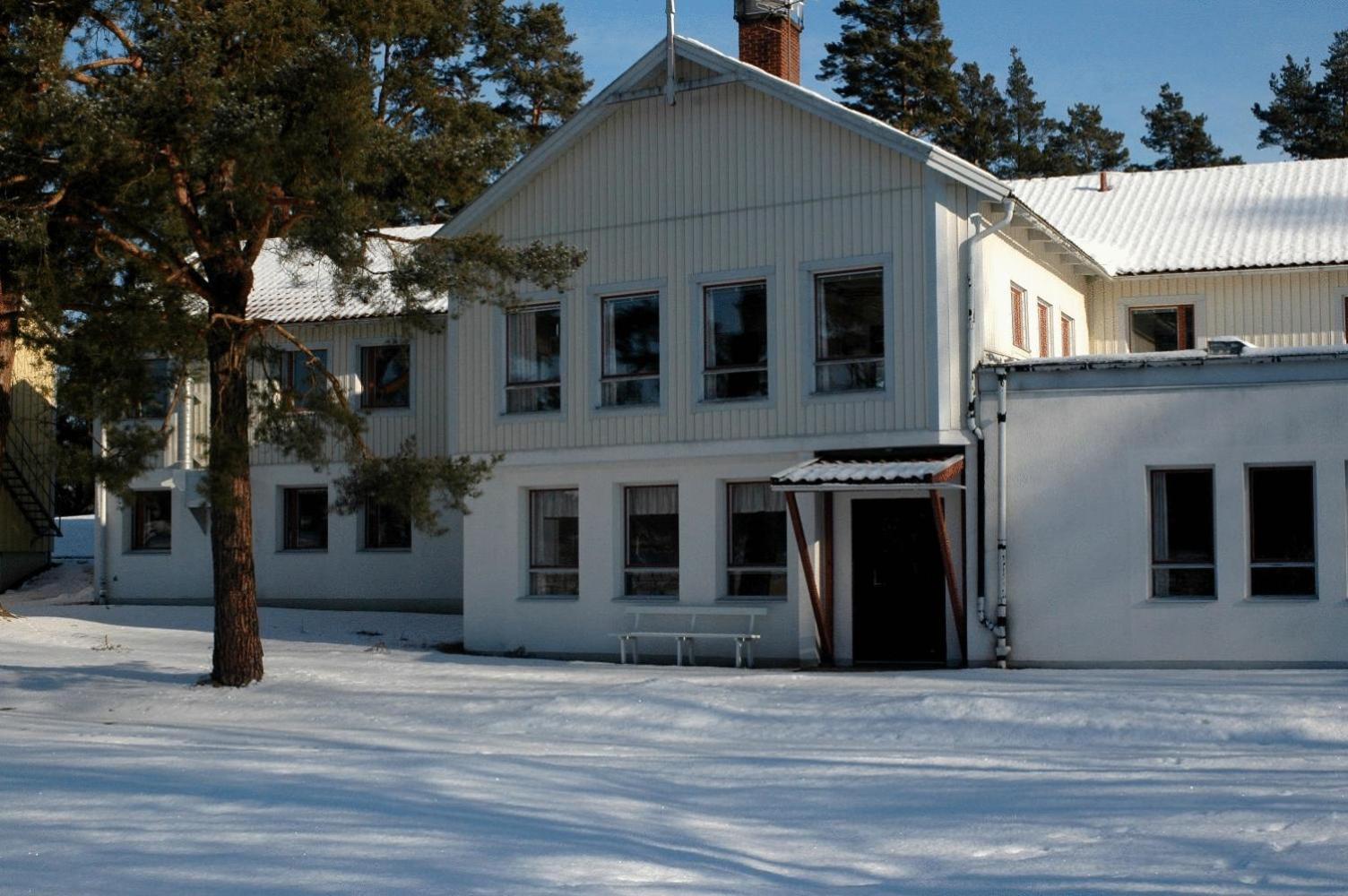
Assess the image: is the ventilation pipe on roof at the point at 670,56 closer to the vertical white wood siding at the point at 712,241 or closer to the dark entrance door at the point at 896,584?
the vertical white wood siding at the point at 712,241

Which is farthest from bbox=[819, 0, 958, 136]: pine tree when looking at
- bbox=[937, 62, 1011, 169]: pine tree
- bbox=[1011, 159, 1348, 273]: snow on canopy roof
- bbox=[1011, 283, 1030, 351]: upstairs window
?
bbox=[1011, 283, 1030, 351]: upstairs window

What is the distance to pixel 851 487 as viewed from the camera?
19.9m

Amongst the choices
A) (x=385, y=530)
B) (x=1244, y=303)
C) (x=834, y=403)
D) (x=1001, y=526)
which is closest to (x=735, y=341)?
(x=834, y=403)

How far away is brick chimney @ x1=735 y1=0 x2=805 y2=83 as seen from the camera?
989 inches

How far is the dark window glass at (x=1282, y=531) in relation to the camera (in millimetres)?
19469

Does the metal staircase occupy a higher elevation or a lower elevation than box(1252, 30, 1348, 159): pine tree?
lower

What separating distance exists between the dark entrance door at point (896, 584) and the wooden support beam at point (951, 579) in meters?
0.57

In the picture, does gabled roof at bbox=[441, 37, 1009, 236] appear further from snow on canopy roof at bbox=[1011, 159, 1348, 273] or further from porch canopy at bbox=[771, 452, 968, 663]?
snow on canopy roof at bbox=[1011, 159, 1348, 273]

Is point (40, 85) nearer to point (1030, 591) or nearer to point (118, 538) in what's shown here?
point (1030, 591)

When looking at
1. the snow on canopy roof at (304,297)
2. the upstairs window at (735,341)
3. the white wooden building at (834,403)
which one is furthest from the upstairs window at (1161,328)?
the snow on canopy roof at (304,297)

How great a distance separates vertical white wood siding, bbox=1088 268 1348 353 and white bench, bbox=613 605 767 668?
375 inches

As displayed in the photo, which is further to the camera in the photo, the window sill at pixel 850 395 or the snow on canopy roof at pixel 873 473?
the window sill at pixel 850 395

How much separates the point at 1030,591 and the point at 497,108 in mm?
35910

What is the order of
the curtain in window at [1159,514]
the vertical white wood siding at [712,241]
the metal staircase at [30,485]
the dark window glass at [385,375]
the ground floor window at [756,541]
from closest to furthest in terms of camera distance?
the curtain in window at [1159,514] < the vertical white wood siding at [712,241] < the ground floor window at [756,541] < the dark window glass at [385,375] < the metal staircase at [30,485]
